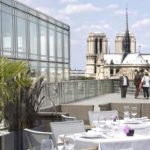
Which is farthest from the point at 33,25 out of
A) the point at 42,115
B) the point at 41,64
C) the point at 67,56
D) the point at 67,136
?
the point at 67,136

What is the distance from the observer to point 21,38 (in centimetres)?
3089

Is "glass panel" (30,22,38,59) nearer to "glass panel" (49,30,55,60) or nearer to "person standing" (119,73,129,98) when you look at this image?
"glass panel" (49,30,55,60)

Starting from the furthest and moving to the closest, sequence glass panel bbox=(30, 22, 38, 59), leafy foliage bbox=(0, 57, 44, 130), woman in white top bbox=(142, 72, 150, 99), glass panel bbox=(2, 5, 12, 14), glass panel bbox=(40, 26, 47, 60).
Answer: glass panel bbox=(40, 26, 47, 60)
glass panel bbox=(30, 22, 38, 59)
woman in white top bbox=(142, 72, 150, 99)
glass panel bbox=(2, 5, 12, 14)
leafy foliage bbox=(0, 57, 44, 130)

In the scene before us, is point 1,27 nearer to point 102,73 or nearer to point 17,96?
point 17,96

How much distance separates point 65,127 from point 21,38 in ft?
71.8

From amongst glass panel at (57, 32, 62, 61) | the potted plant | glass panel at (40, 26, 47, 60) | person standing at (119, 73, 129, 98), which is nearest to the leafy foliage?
the potted plant

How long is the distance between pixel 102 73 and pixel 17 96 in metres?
173

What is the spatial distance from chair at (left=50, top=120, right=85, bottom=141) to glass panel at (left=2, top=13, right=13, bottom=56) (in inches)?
709

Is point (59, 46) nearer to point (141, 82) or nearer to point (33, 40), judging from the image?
point (33, 40)

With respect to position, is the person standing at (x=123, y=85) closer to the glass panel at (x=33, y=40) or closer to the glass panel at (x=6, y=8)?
the glass panel at (x=33, y=40)

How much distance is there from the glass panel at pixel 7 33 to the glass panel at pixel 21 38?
1.66m

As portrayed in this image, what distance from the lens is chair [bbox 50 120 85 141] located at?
9.21 meters

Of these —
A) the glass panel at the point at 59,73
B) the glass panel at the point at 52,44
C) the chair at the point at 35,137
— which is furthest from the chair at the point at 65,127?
the glass panel at the point at 59,73

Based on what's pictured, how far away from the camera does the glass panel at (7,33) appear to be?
27484 mm
